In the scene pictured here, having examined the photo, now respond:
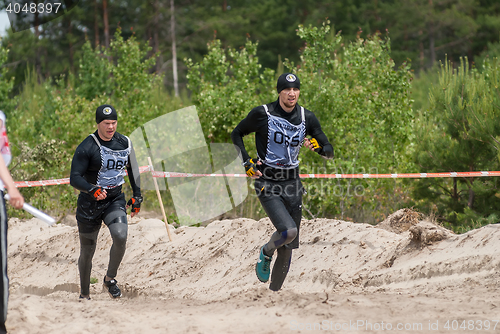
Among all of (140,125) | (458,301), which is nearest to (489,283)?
(458,301)

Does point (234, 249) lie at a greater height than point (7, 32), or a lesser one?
lesser

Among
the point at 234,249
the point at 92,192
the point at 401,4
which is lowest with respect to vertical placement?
the point at 234,249

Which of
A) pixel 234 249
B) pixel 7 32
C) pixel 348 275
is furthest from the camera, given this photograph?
pixel 7 32

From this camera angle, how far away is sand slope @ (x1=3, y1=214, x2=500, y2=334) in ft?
14.4

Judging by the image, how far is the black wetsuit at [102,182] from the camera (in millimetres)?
5891

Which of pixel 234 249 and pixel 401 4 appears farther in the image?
pixel 401 4

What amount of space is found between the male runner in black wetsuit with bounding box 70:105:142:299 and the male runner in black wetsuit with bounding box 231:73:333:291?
148cm

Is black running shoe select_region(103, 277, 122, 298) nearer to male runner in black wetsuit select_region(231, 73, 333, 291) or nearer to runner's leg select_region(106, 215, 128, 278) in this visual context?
runner's leg select_region(106, 215, 128, 278)

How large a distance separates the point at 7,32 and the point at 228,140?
23.0 m

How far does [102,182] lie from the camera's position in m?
6.03

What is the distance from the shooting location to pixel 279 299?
195 inches

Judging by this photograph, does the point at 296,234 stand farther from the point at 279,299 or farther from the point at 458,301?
the point at 458,301

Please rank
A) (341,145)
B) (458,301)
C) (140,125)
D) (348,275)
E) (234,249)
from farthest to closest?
(140,125) → (341,145) → (234,249) → (348,275) → (458,301)

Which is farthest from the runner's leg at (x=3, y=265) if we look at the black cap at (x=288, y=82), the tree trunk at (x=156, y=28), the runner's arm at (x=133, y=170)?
the tree trunk at (x=156, y=28)
